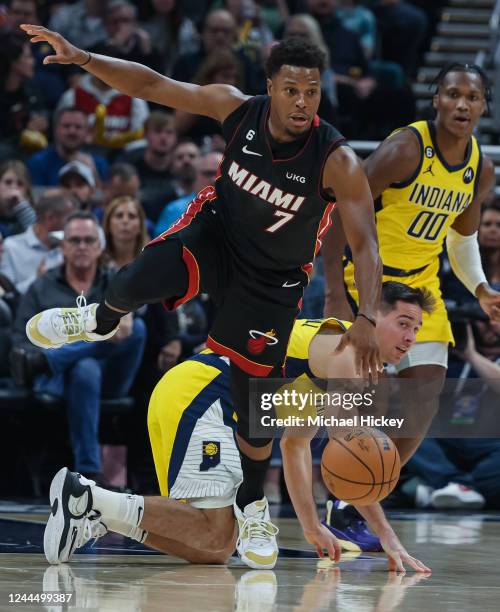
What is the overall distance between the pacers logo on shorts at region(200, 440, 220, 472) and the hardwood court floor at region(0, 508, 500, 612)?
40 centimetres

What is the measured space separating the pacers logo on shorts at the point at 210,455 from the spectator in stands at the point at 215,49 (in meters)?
6.09

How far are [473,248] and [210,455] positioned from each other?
1.87 metres

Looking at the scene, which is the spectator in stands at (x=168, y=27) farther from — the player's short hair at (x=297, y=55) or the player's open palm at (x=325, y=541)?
the player's open palm at (x=325, y=541)

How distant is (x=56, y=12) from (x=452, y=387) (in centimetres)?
599

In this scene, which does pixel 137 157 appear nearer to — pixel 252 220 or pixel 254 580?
pixel 252 220

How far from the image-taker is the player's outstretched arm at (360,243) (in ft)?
13.7

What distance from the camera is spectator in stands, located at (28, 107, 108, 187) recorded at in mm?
9672

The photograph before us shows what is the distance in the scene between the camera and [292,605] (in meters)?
3.69

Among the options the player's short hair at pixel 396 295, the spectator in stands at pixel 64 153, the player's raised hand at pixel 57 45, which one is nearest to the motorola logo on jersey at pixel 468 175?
the player's short hair at pixel 396 295

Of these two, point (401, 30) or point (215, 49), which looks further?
point (401, 30)

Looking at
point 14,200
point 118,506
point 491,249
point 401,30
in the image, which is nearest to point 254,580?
point 118,506

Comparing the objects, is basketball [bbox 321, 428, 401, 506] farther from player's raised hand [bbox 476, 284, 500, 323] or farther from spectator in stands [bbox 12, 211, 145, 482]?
spectator in stands [bbox 12, 211, 145, 482]

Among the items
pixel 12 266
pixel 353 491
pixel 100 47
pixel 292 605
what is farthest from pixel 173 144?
pixel 292 605

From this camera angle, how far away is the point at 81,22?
1158 cm
